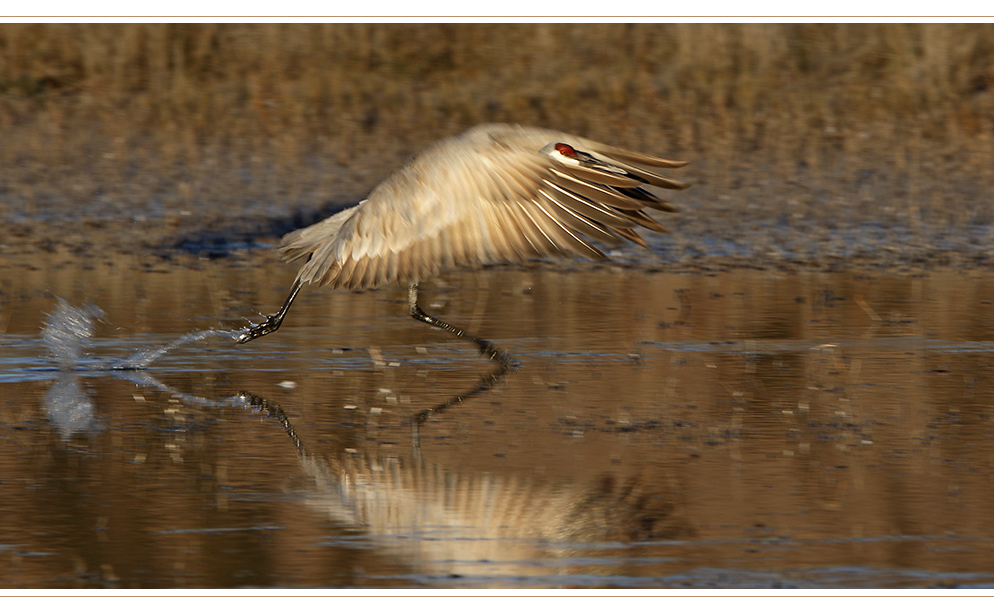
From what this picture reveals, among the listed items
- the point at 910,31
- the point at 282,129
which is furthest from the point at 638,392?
the point at 910,31

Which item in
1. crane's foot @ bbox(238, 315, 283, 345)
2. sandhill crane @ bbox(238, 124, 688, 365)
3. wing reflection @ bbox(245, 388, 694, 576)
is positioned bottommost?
wing reflection @ bbox(245, 388, 694, 576)

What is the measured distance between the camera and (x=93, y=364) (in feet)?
29.8

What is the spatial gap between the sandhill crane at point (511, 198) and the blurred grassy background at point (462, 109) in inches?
→ 274

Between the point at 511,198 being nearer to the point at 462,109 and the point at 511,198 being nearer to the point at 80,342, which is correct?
the point at 80,342

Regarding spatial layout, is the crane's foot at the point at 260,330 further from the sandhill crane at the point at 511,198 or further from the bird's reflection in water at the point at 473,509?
the bird's reflection in water at the point at 473,509

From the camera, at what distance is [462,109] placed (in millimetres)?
18016

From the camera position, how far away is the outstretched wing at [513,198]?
23.6 feet

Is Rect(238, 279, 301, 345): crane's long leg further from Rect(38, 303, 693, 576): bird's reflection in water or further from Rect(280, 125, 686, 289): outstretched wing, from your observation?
Rect(38, 303, 693, 576): bird's reflection in water

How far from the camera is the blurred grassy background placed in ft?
Result: 50.2

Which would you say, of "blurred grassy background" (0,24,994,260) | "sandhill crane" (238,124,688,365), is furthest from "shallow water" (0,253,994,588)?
"blurred grassy background" (0,24,994,260)

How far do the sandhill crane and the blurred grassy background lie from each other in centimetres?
696

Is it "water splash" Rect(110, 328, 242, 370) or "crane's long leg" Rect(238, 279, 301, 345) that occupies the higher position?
"crane's long leg" Rect(238, 279, 301, 345)

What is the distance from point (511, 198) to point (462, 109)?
10949 mm

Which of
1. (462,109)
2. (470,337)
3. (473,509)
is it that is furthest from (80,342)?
(462,109)
